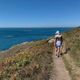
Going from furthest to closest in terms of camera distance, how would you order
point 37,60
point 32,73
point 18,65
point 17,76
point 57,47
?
point 57,47
point 37,60
point 18,65
point 32,73
point 17,76

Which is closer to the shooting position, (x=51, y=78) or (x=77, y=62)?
(x=51, y=78)

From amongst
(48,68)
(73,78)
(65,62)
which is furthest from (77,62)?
(73,78)

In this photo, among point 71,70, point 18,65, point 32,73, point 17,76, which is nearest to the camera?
point 17,76

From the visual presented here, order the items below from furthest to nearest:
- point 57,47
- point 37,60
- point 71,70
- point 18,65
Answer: point 57,47
point 37,60
point 18,65
point 71,70

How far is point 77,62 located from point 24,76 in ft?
20.9

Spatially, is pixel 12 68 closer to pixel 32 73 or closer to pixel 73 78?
pixel 32 73

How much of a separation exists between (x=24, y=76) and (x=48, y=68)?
139 inches

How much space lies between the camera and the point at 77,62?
65.1 ft

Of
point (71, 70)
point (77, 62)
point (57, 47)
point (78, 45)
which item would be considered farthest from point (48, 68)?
point (78, 45)

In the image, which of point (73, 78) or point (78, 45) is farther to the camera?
point (78, 45)

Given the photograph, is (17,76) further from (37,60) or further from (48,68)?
(37,60)

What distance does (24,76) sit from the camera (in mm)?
14992

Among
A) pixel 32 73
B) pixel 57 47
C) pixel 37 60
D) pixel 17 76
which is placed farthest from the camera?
pixel 57 47

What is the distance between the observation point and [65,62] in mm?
21156
